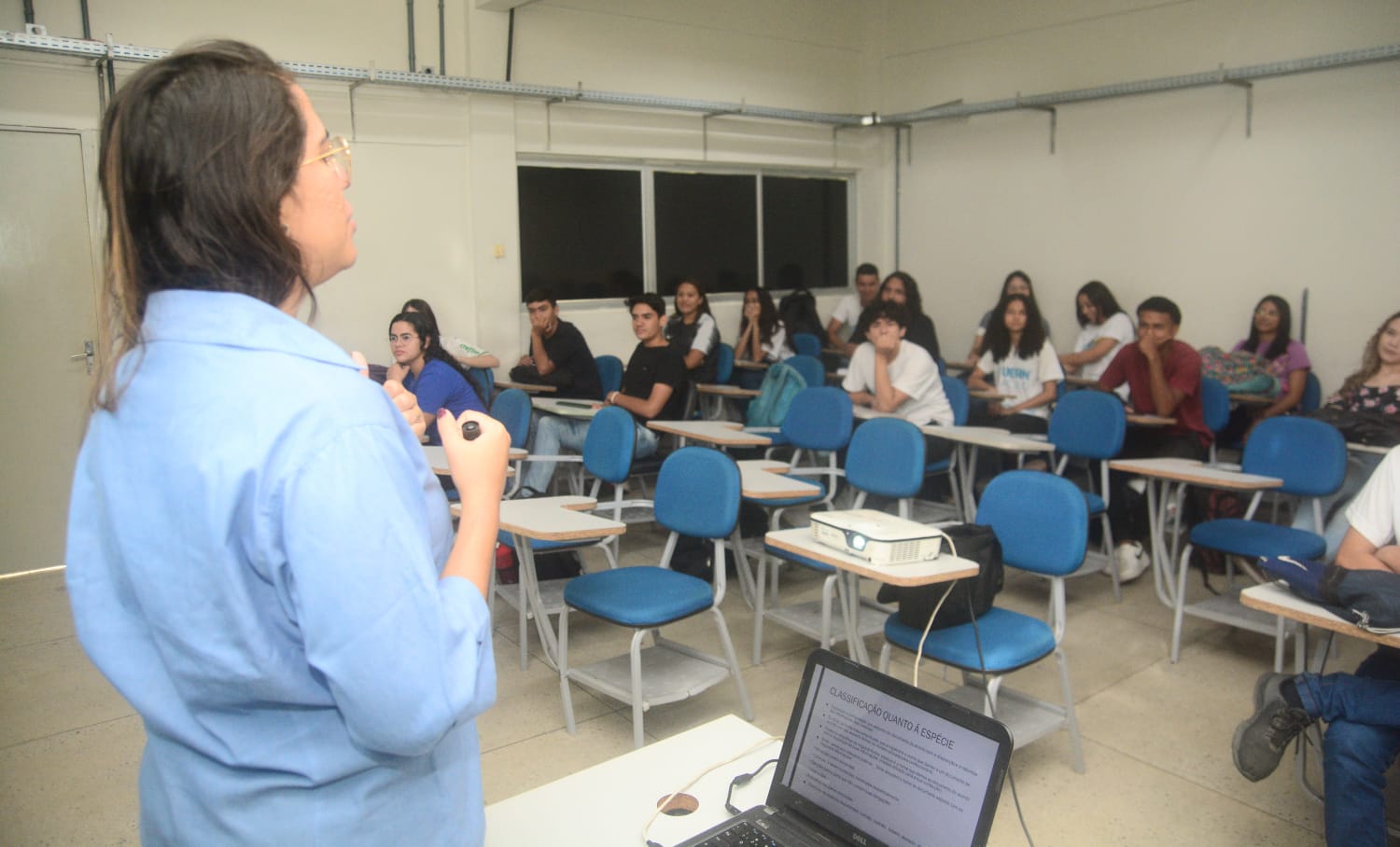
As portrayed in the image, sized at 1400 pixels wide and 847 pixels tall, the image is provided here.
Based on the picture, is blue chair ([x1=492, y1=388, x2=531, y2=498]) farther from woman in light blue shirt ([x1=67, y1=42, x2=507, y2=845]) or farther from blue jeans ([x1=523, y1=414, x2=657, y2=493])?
woman in light blue shirt ([x1=67, y1=42, x2=507, y2=845])

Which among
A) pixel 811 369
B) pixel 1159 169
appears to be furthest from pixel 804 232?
pixel 1159 169

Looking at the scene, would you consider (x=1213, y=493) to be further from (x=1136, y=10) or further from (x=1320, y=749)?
(x=1136, y=10)

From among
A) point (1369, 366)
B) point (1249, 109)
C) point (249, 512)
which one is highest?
point (1249, 109)

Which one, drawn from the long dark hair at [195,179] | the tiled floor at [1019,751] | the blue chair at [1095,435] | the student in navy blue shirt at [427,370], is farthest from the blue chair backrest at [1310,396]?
the long dark hair at [195,179]

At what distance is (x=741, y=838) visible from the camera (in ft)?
4.41

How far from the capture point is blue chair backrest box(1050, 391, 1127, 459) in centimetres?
487

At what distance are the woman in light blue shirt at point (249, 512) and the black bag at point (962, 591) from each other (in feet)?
7.54

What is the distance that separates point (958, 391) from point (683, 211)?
9.77 ft

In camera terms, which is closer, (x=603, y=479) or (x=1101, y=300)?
(x=603, y=479)

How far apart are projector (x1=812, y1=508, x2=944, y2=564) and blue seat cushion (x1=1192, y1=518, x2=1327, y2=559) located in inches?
64.4

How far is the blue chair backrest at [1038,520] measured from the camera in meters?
3.08

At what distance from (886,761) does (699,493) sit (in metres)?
2.18

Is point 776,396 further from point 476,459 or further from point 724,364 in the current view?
point 476,459

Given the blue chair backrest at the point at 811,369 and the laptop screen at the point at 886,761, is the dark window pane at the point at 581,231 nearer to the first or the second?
the blue chair backrest at the point at 811,369
